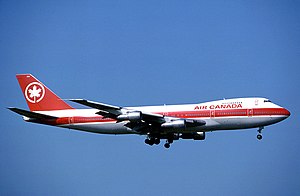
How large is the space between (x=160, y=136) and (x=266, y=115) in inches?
535

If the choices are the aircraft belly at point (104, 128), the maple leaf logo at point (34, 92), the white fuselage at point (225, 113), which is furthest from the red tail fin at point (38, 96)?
the white fuselage at point (225, 113)

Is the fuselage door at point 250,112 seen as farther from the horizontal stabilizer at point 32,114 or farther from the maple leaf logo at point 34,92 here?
the maple leaf logo at point 34,92

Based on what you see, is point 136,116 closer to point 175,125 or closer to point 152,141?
point 175,125

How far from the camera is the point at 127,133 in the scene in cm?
6838

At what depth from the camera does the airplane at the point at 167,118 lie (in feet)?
209

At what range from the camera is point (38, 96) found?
73500mm

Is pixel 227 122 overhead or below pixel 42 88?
below

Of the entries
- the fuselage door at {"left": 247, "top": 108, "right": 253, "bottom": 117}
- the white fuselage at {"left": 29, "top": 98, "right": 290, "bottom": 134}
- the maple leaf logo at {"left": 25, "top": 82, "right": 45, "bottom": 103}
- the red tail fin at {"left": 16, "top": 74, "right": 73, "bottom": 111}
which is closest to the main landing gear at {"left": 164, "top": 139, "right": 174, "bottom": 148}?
the white fuselage at {"left": 29, "top": 98, "right": 290, "bottom": 134}

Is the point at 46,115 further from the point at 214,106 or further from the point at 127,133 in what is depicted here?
the point at 214,106

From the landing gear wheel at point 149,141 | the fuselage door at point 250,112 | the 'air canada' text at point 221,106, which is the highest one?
the 'air canada' text at point 221,106

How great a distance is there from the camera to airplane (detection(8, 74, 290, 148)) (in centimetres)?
6359

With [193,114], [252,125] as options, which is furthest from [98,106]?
[252,125]

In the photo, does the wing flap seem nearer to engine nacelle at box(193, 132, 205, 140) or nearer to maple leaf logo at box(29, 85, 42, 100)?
engine nacelle at box(193, 132, 205, 140)

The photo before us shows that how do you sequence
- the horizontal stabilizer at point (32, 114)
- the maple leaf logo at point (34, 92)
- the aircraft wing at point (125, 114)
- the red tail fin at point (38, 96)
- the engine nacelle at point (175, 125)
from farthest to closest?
the maple leaf logo at point (34, 92) → the red tail fin at point (38, 96) → the horizontal stabilizer at point (32, 114) → the engine nacelle at point (175, 125) → the aircraft wing at point (125, 114)
